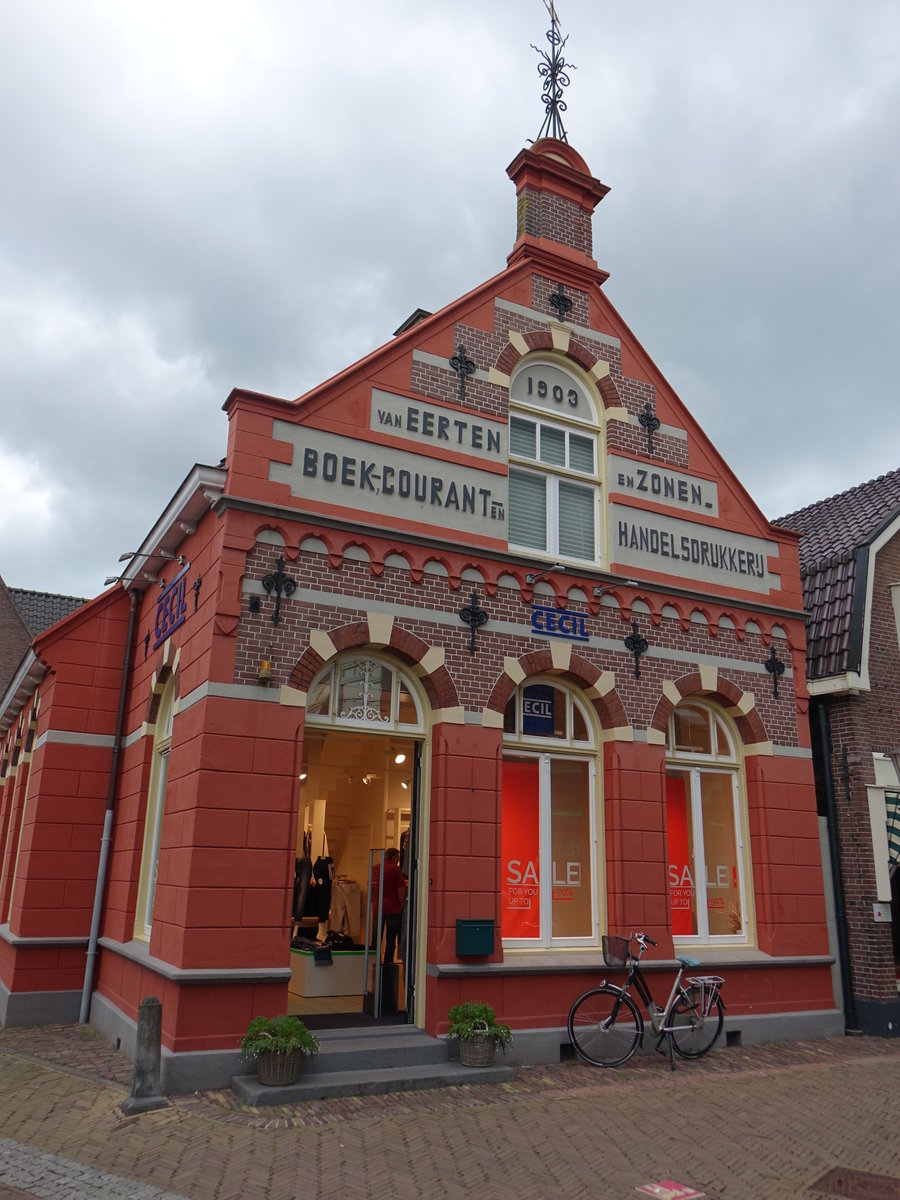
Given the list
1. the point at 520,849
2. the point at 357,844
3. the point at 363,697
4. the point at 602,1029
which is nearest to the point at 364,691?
the point at 363,697

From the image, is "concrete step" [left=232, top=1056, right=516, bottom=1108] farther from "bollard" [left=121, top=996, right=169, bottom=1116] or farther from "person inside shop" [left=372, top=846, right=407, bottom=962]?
"person inside shop" [left=372, top=846, right=407, bottom=962]

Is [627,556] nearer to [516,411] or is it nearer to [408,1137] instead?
[516,411]

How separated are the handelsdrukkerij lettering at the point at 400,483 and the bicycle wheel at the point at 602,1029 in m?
5.67

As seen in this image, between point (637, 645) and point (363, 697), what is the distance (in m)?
3.82

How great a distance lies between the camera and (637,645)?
12109mm

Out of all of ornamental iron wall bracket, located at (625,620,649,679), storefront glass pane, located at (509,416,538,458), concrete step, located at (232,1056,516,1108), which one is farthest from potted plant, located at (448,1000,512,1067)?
storefront glass pane, located at (509,416,538,458)

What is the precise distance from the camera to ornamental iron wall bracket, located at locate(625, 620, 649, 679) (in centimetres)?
1206

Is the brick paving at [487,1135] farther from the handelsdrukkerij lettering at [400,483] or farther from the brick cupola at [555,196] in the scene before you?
the brick cupola at [555,196]

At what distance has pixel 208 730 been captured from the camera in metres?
9.15

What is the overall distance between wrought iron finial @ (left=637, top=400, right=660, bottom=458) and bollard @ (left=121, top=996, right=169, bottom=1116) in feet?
30.8

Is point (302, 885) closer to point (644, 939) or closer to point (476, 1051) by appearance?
point (476, 1051)

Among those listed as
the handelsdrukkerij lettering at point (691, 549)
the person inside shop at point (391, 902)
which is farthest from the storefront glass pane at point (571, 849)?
the handelsdrukkerij lettering at point (691, 549)

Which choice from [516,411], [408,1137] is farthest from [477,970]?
[516,411]

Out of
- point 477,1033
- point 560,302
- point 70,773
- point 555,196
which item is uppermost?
point 555,196
